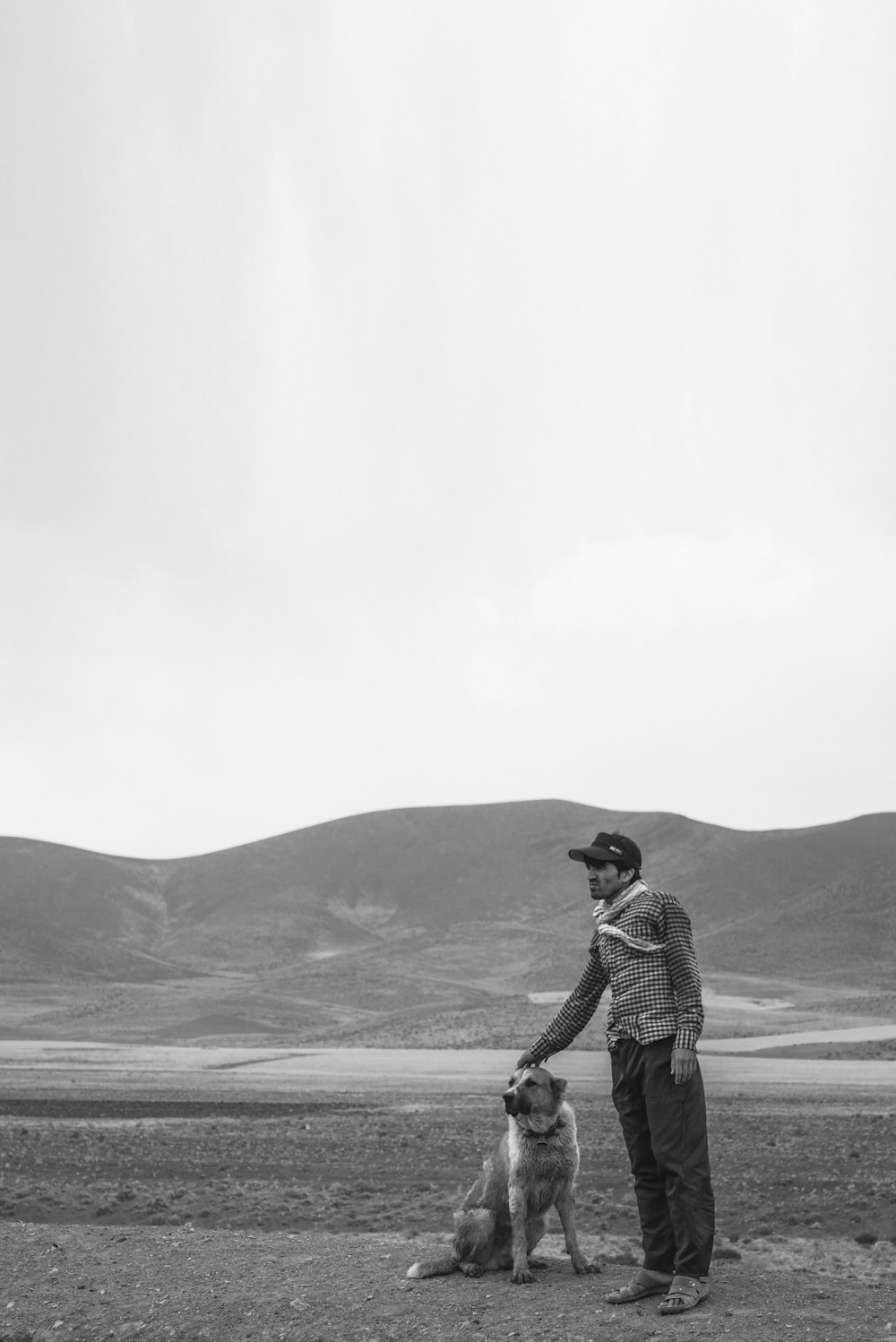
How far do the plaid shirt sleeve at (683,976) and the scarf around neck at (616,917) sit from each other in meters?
0.09

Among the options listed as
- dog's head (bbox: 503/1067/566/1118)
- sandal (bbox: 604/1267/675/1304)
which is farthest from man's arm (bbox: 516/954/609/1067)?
sandal (bbox: 604/1267/675/1304)

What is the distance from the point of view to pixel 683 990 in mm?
7129

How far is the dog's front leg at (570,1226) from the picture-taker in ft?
24.3

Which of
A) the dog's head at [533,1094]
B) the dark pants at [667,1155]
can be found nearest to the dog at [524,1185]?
the dog's head at [533,1094]

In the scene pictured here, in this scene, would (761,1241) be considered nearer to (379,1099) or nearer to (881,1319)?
(881,1319)

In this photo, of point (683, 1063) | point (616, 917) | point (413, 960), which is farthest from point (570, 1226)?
point (413, 960)

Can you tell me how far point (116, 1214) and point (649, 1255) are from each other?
8.67 m

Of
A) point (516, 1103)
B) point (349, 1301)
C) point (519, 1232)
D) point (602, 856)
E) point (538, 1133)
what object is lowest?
point (349, 1301)

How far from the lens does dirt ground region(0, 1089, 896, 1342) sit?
6.96 metres

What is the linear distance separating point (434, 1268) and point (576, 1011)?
6.03ft

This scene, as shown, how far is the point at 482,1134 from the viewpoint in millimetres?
22812

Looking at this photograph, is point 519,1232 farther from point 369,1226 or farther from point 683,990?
point 369,1226

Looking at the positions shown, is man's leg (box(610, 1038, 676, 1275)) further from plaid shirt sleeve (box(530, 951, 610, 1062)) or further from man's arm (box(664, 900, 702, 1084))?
plaid shirt sleeve (box(530, 951, 610, 1062))

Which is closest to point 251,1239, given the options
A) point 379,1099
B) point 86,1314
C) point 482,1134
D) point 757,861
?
point 86,1314
